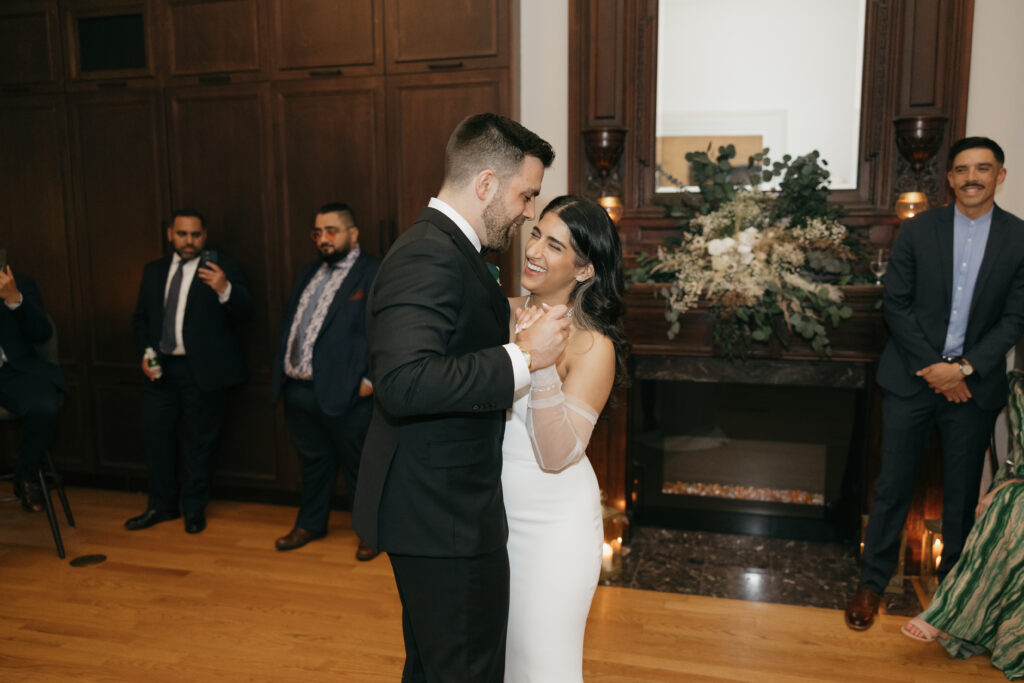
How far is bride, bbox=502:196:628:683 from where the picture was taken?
5.92 feet

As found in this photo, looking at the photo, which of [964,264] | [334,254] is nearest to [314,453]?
[334,254]

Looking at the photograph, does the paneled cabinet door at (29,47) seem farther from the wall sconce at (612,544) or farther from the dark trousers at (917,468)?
the dark trousers at (917,468)

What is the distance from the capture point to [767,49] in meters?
3.76

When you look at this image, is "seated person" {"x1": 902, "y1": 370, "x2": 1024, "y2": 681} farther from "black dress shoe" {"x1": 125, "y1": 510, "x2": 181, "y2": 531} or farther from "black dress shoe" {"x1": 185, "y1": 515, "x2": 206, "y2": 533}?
"black dress shoe" {"x1": 125, "y1": 510, "x2": 181, "y2": 531}

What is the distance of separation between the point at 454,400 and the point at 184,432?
334 centimetres

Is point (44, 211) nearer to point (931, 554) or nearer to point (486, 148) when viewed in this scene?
point (486, 148)

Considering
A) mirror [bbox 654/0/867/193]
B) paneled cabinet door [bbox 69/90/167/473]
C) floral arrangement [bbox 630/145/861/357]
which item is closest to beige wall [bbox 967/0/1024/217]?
mirror [bbox 654/0/867/193]

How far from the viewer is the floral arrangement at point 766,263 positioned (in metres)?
3.45

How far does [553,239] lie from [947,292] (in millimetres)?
1933

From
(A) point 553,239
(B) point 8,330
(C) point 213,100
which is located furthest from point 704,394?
(B) point 8,330

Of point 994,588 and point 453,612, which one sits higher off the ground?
point 453,612

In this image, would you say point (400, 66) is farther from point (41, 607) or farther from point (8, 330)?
point (41, 607)

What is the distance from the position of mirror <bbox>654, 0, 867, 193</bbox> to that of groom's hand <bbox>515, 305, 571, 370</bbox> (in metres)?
2.53

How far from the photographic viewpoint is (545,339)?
151 cm
